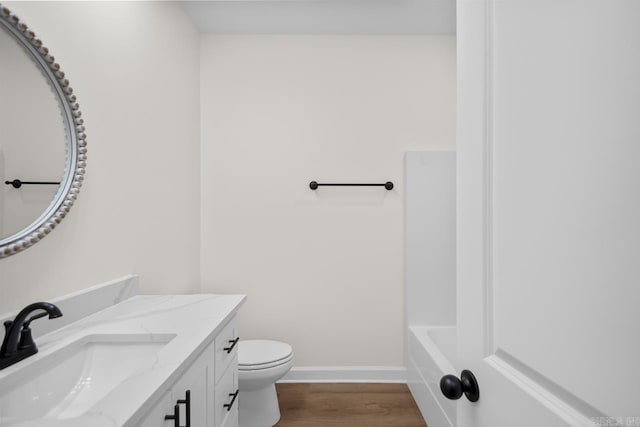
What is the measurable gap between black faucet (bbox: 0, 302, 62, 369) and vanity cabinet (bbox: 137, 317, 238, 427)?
39 centimetres

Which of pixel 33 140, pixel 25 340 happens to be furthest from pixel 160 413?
pixel 33 140

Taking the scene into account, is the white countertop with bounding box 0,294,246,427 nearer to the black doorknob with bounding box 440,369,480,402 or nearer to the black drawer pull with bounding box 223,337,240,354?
the black drawer pull with bounding box 223,337,240,354

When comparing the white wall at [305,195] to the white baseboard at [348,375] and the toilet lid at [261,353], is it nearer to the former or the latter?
the white baseboard at [348,375]

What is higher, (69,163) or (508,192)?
(69,163)

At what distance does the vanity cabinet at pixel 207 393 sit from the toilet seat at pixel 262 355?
1.12ft

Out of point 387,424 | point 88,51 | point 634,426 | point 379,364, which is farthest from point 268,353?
point 634,426

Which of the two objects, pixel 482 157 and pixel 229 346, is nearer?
pixel 482 157

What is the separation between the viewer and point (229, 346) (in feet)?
4.56

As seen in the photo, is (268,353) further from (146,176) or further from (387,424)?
(146,176)

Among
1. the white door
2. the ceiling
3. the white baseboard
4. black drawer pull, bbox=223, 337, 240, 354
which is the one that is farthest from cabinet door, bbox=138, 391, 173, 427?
the ceiling

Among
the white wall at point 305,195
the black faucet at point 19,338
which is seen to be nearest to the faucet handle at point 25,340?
the black faucet at point 19,338

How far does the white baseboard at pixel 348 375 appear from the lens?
2.48 metres

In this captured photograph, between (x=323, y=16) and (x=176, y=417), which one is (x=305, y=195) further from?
(x=176, y=417)

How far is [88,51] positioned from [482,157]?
1.48m
